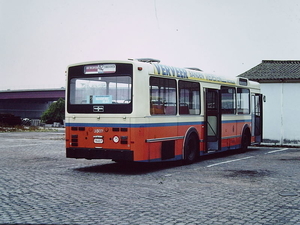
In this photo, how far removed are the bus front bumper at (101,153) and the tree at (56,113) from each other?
76544 millimetres

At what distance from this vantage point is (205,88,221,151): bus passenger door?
1592 centimetres

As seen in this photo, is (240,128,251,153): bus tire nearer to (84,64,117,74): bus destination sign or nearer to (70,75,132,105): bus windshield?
(70,75,132,105): bus windshield

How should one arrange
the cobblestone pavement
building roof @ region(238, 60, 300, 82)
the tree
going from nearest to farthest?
the cobblestone pavement → building roof @ region(238, 60, 300, 82) → the tree

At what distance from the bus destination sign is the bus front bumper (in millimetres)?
2022

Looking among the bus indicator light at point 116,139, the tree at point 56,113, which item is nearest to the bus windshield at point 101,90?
the bus indicator light at point 116,139

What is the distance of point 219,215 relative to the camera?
24.0ft

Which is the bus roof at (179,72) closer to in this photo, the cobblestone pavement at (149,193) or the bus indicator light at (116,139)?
the bus indicator light at (116,139)

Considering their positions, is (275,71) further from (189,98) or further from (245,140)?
(189,98)

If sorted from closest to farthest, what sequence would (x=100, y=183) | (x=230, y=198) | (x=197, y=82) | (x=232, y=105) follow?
(x=230, y=198)
(x=100, y=183)
(x=197, y=82)
(x=232, y=105)

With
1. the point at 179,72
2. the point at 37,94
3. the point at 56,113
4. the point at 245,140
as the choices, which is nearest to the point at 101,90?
the point at 179,72

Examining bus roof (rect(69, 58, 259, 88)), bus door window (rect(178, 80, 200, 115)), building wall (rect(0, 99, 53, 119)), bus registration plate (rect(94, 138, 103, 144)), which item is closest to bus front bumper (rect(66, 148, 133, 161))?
bus registration plate (rect(94, 138, 103, 144))

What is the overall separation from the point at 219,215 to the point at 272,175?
16.9 feet

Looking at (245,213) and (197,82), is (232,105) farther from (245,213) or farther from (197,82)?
(245,213)

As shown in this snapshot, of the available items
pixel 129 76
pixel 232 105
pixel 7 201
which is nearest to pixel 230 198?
pixel 7 201
